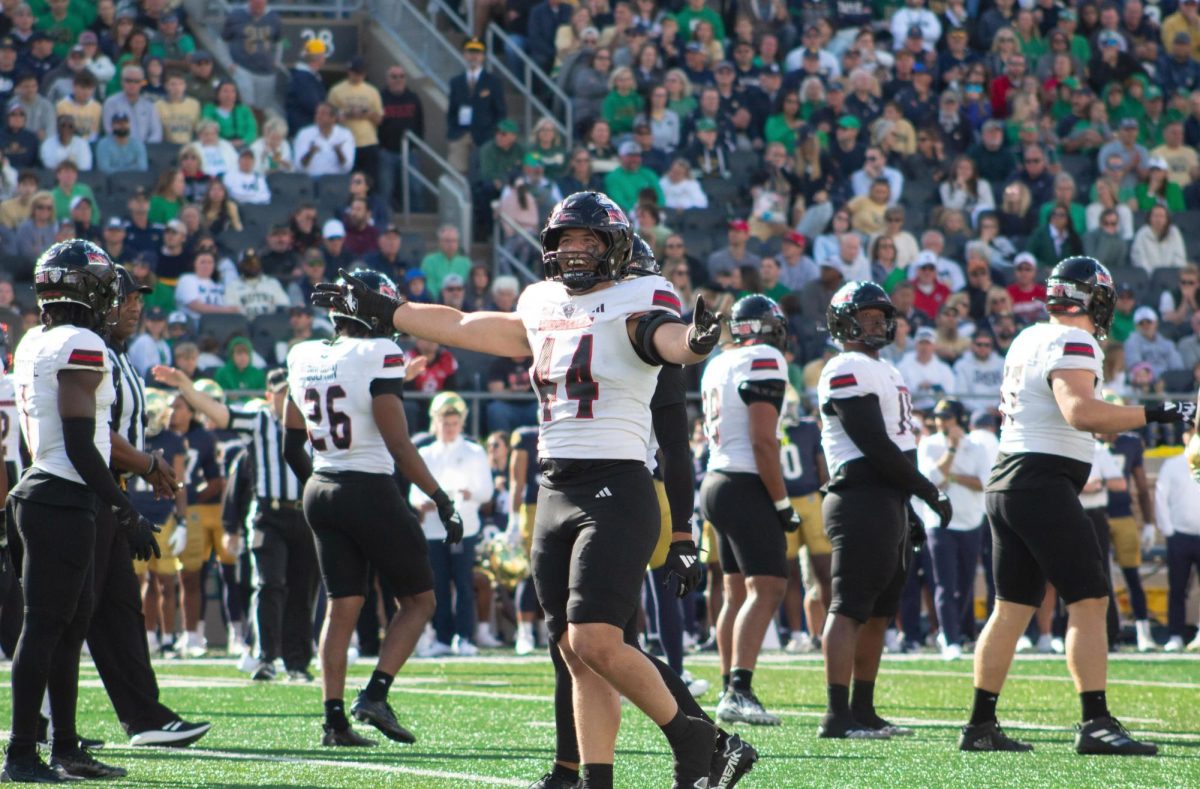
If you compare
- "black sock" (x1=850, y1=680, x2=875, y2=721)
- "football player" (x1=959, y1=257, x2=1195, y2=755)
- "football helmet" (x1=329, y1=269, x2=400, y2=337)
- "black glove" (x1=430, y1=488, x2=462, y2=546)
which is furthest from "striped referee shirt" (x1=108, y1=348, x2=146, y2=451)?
"football player" (x1=959, y1=257, x2=1195, y2=755)

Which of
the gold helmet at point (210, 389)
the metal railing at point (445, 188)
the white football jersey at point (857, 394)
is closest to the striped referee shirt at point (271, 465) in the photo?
the gold helmet at point (210, 389)

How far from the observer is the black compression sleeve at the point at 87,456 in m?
6.06

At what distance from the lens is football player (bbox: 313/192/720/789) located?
5173 millimetres

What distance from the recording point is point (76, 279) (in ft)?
20.7

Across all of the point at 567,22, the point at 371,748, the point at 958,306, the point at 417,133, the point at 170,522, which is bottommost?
the point at 371,748

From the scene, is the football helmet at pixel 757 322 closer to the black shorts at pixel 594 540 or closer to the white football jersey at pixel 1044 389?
the white football jersey at pixel 1044 389

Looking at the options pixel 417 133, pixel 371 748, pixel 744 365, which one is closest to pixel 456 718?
pixel 371 748

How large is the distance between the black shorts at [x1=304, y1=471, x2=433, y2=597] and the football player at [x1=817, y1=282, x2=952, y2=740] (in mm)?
1712

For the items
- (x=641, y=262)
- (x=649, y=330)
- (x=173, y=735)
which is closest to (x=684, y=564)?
(x=649, y=330)

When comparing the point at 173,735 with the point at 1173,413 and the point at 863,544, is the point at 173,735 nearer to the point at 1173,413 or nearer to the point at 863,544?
the point at 863,544

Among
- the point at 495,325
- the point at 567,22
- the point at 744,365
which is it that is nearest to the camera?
the point at 495,325

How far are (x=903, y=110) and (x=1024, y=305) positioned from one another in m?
3.75

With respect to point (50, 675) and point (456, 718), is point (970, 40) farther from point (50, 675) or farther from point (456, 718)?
point (50, 675)

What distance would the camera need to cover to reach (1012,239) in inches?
781
